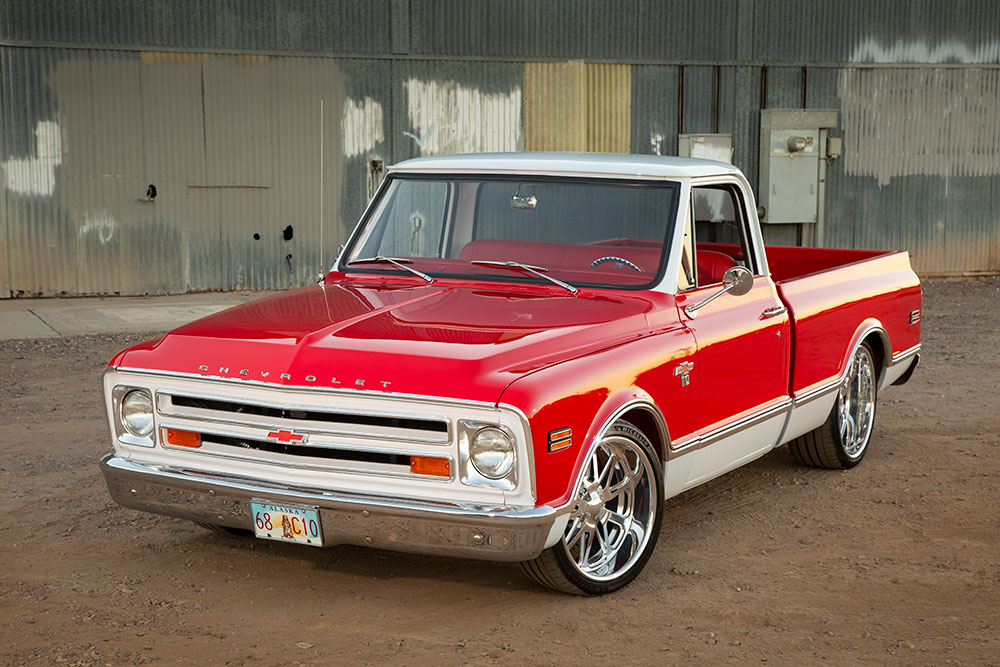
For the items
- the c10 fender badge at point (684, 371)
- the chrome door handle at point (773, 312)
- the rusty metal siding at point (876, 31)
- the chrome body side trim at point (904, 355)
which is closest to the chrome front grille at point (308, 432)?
the c10 fender badge at point (684, 371)

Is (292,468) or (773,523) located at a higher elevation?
(292,468)

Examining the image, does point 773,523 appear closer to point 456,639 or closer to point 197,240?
point 456,639

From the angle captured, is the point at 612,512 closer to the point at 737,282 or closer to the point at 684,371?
the point at 684,371

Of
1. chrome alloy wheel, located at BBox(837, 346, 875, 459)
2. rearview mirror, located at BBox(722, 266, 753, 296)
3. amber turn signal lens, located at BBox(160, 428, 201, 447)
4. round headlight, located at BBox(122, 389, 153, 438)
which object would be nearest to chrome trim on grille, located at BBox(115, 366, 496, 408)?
round headlight, located at BBox(122, 389, 153, 438)

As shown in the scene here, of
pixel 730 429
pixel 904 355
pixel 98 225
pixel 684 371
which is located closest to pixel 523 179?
pixel 684 371

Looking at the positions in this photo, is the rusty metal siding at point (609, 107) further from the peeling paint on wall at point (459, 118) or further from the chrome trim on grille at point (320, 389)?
the chrome trim on grille at point (320, 389)

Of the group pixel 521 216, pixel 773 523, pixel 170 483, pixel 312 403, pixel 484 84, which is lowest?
pixel 773 523

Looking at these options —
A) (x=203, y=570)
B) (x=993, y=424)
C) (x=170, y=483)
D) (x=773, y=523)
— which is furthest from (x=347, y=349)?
(x=993, y=424)

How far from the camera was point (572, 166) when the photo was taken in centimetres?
595

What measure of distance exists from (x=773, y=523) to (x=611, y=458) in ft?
4.82

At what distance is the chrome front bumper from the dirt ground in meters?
0.36

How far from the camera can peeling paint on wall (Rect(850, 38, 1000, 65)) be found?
17391mm

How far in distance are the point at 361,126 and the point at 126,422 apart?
35.0ft

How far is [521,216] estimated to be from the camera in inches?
235
